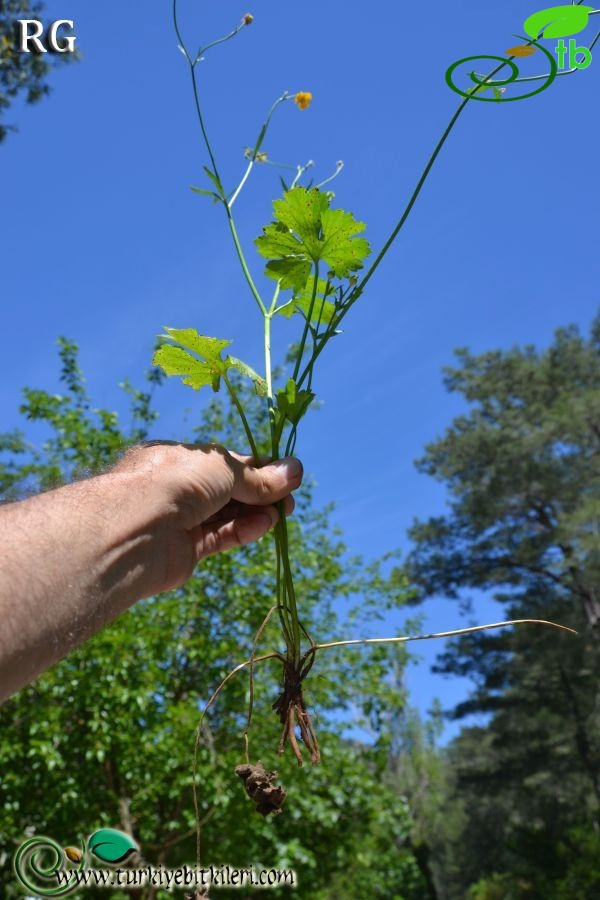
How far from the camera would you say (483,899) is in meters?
20.5

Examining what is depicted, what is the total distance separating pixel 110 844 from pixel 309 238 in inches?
67.8

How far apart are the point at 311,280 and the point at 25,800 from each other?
5.37 metres

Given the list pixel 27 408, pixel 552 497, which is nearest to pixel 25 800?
pixel 27 408

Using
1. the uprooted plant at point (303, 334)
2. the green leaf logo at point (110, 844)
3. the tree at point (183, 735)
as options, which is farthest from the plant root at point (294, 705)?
the tree at point (183, 735)

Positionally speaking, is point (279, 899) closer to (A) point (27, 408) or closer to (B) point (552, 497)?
(A) point (27, 408)

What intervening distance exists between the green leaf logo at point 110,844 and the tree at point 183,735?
3.01 m

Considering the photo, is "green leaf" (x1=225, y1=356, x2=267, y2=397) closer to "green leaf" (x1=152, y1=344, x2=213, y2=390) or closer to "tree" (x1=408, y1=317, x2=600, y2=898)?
"green leaf" (x1=152, y1=344, x2=213, y2=390)

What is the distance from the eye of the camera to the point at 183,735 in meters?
5.47

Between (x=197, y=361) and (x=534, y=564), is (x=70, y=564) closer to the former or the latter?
(x=197, y=361)

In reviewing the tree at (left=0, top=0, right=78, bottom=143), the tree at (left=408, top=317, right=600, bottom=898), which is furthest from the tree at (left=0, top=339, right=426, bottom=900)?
the tree at (left=408, top=317, right=600, bottom=898)

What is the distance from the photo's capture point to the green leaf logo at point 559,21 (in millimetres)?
1242

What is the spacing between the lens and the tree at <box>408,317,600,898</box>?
14828 millimetres

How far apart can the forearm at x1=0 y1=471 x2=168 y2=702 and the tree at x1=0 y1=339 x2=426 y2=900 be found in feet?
14.1

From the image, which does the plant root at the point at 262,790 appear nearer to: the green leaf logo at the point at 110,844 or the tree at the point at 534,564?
the green leaf logo at the point at 110,844
